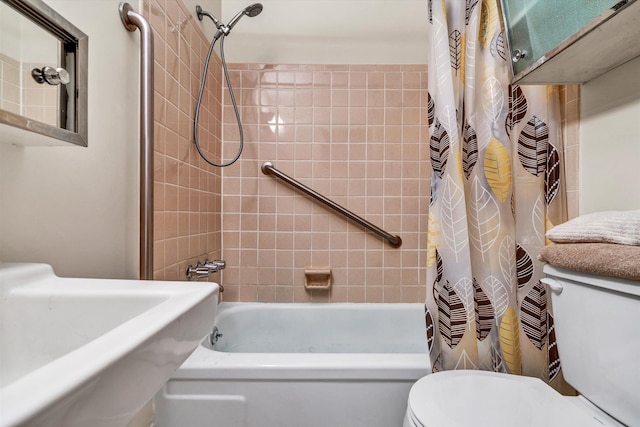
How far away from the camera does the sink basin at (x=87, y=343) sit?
0.80 ft

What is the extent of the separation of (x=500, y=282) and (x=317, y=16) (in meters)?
1.60

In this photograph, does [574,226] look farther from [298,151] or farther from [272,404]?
[298,151]

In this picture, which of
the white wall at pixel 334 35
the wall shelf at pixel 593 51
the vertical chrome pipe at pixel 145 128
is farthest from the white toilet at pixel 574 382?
the white wall at pixel 334 35

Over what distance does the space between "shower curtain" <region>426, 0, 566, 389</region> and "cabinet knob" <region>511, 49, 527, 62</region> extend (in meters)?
0.05

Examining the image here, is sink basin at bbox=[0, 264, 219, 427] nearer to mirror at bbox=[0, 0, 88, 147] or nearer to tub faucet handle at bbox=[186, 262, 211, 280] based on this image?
mirror at bbox=[0, 0, 88, 147]

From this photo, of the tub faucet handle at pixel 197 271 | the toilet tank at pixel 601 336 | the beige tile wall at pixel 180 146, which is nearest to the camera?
the toilet tank at pixel 601 336

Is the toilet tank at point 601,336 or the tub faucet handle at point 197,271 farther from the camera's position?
the tub faucet handle at point 197,271

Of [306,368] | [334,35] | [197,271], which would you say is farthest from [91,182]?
[334,35]

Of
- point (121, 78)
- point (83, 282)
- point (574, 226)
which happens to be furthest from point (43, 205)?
point (574, 226)

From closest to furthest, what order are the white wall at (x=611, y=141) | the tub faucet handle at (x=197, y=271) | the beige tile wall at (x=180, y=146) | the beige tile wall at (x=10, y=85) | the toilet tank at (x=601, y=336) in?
the beige tile wall at (x=10, y=85) < the toilet tank at (x=601, y=336) < the white wall at (x=611, y=141) < the beige tile wall at (x=180, y=146) < the tub faucet handle at (x=197, y=271)

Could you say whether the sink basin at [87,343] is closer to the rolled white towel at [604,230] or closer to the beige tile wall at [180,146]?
the beige tile wall at [180,146]

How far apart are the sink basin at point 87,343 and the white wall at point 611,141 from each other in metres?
1.16

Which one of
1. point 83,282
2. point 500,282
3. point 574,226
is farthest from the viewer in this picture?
point 500,282

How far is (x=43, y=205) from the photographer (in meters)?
0.67
